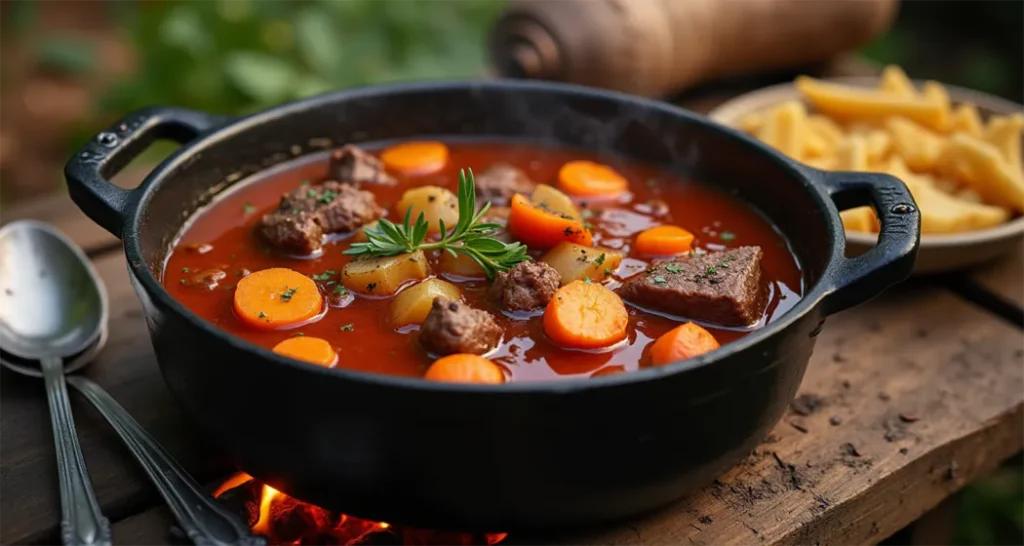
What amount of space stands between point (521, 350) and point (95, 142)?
50.1 inches

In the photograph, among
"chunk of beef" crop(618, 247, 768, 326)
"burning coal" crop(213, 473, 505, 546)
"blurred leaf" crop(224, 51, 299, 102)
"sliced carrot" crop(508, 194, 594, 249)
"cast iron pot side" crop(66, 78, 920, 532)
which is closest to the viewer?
"cast iron pot side" crop(66, 78, 920, 532)

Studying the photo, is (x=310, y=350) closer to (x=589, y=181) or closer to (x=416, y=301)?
(x=416, y=301)

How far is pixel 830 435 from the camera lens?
2.70 m

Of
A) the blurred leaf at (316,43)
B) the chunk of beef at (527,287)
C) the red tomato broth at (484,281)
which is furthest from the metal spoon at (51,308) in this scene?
the blurred leaf at (316,43)

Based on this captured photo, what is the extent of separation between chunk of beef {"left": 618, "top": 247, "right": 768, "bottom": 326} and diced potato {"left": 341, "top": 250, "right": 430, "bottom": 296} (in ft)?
1.78

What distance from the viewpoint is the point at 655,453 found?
77.9 inches

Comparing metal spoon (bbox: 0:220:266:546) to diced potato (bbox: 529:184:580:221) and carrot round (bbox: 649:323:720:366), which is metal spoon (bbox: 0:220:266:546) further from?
diced potato (bbox: 529:184:580:221)

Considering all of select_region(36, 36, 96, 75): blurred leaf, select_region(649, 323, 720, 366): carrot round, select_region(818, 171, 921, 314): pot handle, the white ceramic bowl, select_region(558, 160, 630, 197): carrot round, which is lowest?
select_region(36, 36, 96, 75): blurred leaf

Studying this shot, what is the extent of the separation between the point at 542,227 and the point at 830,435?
0.98 metres

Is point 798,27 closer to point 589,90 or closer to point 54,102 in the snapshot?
point 589,90

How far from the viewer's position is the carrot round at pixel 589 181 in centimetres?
314

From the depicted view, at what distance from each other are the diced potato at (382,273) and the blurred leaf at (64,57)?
5.56m

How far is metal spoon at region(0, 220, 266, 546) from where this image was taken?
2.13m

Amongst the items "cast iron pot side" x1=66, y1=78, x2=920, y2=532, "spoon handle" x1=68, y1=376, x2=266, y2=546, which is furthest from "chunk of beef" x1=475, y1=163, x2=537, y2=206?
"spoon handle" x1=68, y1=376, x2=266, y2=546
